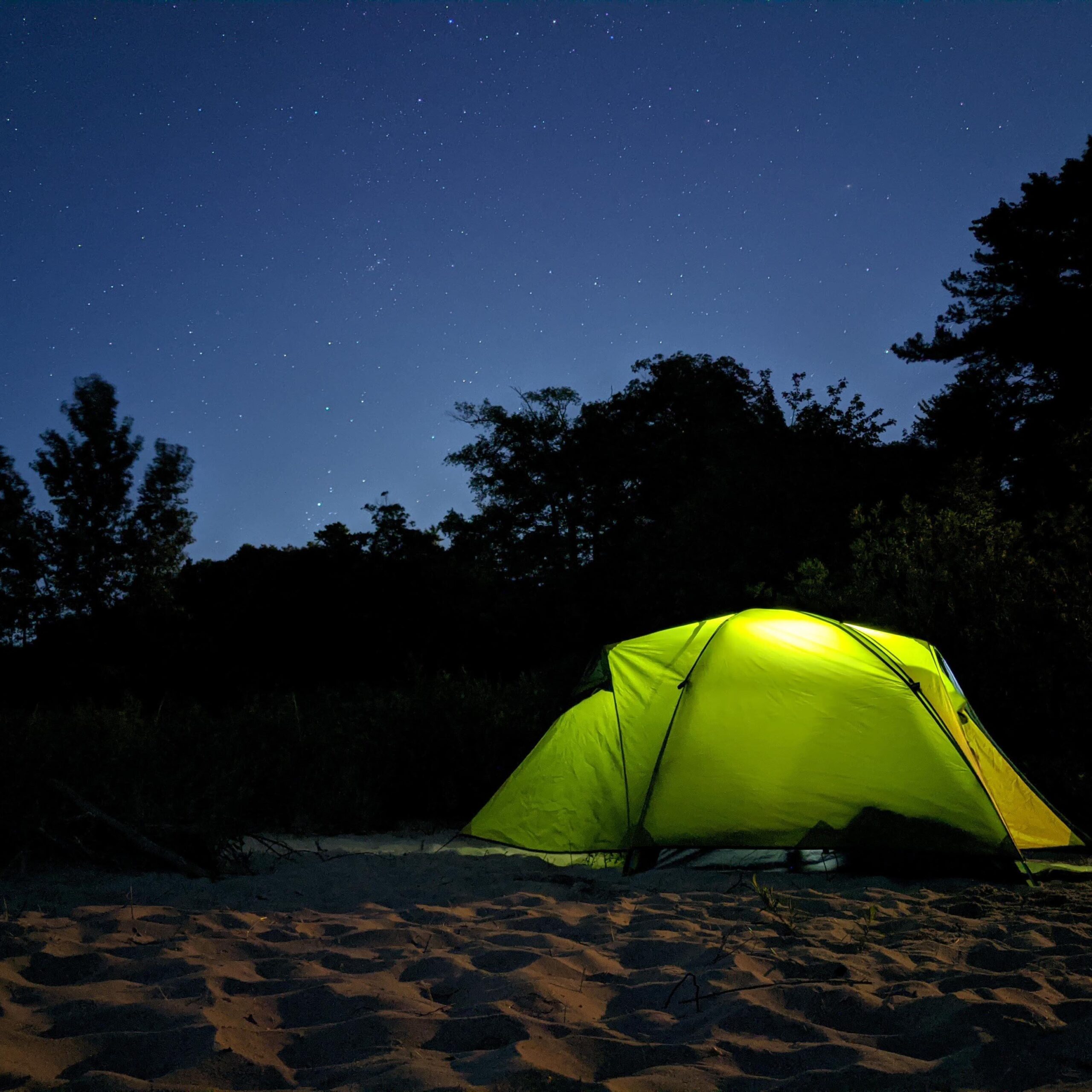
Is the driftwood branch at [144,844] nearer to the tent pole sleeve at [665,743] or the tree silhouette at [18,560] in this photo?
the tent pole sleeve at [665,743]

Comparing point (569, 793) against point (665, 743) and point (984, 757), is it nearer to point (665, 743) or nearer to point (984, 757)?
point (665, 743)

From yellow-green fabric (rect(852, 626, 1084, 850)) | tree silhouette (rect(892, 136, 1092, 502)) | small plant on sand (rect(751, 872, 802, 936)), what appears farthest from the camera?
tree silhouette (rect(892, 136, 1092, 502))

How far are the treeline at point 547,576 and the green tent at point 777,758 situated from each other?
1078mm

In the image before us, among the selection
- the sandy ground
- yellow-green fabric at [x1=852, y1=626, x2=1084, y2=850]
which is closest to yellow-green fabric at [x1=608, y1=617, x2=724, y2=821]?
yellow-green fabric at [x1=852, y1=626, x2=1084, y2=850]

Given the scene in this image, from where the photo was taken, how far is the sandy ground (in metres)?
1.99

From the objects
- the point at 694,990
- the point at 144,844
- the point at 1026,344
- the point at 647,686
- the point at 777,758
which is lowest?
the point at 144,844

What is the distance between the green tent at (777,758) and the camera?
467cm

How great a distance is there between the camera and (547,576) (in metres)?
25.3

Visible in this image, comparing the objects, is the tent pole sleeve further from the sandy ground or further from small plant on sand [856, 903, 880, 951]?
small plant on sand [856, 903, 880, 951]

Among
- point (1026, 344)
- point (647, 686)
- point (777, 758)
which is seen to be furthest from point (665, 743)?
point (1026, 344)

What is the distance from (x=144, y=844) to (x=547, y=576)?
68.5 ft

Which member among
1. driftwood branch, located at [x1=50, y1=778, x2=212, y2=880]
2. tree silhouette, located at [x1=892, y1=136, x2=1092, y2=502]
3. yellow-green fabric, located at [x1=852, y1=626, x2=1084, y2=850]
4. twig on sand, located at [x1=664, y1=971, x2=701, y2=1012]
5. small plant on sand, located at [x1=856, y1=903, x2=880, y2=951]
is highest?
tree silhouette, located at [x1=892, y1=136, x2=1092, y2=502]

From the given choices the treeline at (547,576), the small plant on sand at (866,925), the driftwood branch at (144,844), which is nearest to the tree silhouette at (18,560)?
the treeline at (547,576)

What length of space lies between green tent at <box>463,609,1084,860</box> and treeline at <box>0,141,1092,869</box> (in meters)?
1.08
